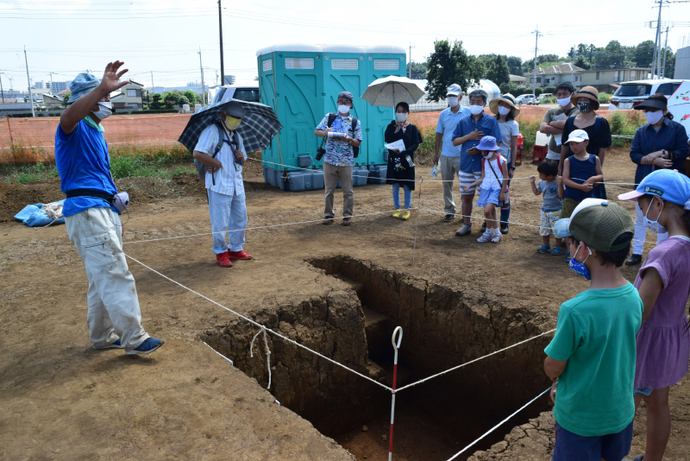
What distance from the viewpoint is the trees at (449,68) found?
84.2 ft

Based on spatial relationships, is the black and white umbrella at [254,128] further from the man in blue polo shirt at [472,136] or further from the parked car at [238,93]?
the parked car at [238,93]

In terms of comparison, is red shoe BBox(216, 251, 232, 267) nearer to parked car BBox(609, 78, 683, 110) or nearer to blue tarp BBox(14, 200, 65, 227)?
blue tarp BBox(14, 200, 65, 227)

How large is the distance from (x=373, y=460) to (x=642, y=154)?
4407 millimetres

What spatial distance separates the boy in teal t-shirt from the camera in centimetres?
188

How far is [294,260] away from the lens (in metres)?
5.86

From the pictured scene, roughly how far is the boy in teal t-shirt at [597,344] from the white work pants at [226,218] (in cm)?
408

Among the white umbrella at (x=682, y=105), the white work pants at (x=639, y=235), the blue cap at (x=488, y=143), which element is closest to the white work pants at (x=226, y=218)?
the blue cap at (x=488, y=143)

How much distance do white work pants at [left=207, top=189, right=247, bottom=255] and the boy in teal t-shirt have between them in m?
4.08

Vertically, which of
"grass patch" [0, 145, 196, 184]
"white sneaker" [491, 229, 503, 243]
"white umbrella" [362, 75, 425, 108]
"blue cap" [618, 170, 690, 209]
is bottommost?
"white sneaker" [491, 229, 503, 243]

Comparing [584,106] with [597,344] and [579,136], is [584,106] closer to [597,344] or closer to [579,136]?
[579,136]

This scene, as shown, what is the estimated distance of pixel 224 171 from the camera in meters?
5.26

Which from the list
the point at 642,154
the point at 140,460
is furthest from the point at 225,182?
the point at 642,154

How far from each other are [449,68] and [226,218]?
2335cm

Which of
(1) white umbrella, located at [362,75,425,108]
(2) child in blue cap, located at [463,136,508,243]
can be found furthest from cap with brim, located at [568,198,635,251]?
(1) white umbrella, located at [362,75,425,108]
